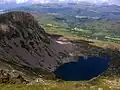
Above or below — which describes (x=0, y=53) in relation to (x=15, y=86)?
below

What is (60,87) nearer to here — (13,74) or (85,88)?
(85,88)

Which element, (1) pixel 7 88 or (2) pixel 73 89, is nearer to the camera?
(1) pixel 7 88

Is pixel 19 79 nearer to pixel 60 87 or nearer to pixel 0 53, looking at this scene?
pixel 60 87

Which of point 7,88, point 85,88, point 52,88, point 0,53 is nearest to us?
point 7,88

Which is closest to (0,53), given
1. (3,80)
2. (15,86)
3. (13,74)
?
(13,74)

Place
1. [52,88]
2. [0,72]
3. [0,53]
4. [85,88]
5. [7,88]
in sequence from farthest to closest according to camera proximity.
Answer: [0,53], [0,72], [85,88], [52,88], [7,88]

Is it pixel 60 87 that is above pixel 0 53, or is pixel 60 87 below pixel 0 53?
above

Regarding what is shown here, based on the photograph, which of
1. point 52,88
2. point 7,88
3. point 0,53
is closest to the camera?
point 7,88

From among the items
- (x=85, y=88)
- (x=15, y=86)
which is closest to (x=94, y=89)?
(x=85, y=88)

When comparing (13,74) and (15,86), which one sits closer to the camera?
(15,86)
